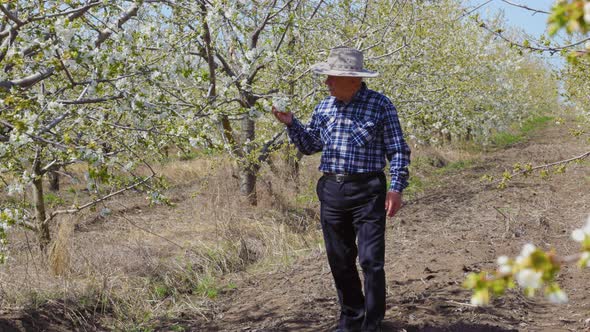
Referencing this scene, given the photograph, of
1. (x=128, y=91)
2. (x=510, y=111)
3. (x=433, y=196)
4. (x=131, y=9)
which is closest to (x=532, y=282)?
(x=128, y=91)

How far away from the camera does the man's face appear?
4.04 metres

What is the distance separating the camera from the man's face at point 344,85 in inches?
159

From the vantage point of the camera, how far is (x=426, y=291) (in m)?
5.13

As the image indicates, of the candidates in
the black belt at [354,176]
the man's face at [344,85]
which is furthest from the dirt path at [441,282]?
the man's face at [344,85]

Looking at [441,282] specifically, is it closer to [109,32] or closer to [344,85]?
[344,85]

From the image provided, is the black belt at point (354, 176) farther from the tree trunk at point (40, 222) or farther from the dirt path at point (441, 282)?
the tree trunk at point (40, 222)

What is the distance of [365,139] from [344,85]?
373 mm

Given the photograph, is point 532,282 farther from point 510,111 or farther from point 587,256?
point 510,111

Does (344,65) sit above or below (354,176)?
above

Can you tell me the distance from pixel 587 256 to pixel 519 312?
3950mm

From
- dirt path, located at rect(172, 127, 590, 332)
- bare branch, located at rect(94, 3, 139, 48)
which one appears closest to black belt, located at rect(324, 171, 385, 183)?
dirt path, located at rect(172, 127, 590, 332)

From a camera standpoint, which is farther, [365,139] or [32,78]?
[32,78]

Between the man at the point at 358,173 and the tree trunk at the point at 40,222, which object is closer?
the man at the point at 358,173

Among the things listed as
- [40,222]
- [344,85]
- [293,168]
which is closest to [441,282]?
[344,85]
